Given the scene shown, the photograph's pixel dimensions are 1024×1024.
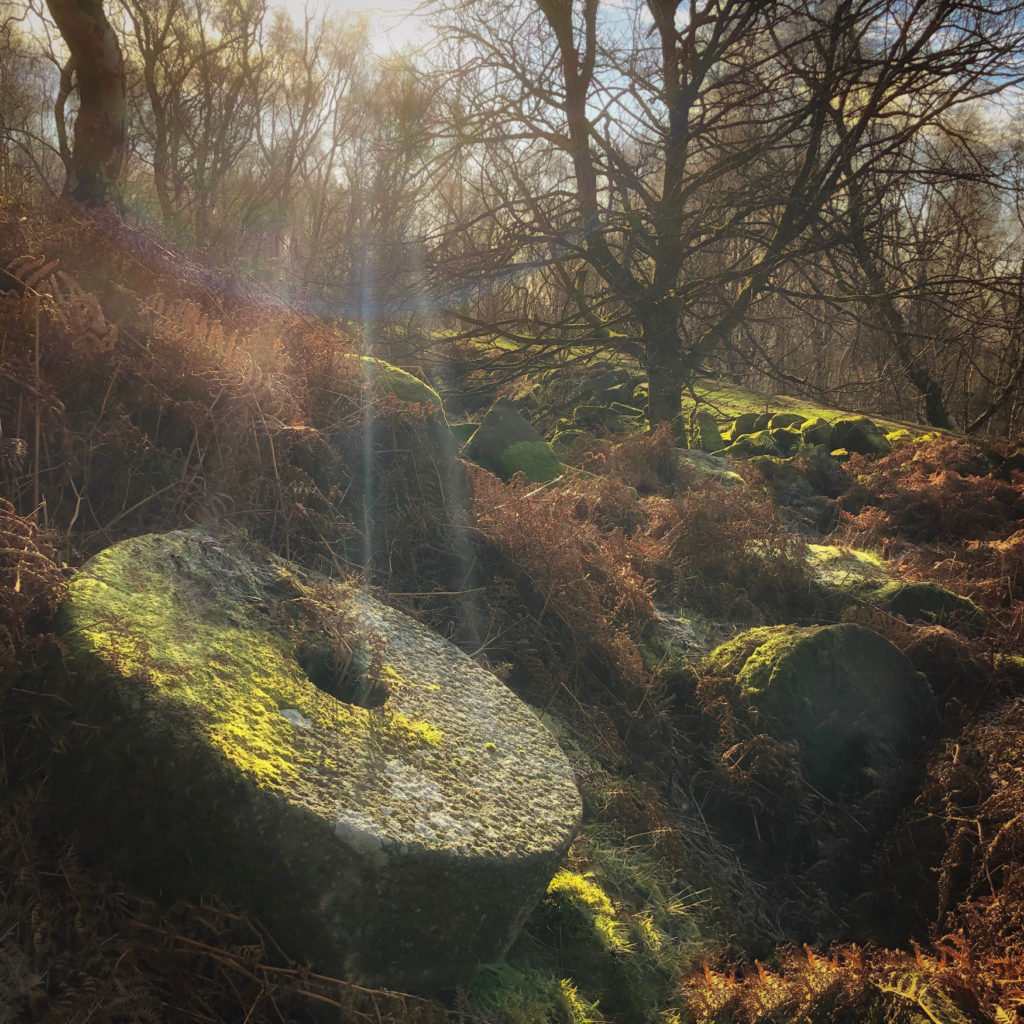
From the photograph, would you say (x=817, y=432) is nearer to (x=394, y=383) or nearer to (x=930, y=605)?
(x=930, y=605)

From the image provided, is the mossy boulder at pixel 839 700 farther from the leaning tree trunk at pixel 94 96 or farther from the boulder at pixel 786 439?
the boulder at pixel 786 439

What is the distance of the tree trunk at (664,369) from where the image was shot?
33.9ft

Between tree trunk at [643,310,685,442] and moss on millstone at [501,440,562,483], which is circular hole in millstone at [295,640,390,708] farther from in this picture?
tree trunk at [643,310,685,442]

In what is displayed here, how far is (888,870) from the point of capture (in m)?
3.64

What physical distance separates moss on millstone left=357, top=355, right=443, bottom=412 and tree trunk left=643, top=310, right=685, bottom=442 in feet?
16.7

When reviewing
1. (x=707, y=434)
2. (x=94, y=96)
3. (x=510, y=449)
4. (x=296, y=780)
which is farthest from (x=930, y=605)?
(x=94, y=96)

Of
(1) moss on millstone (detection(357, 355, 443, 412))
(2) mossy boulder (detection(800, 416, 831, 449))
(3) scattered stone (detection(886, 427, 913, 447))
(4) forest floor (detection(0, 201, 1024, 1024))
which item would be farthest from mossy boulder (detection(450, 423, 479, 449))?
(3) scattered stone (detection(886, 427, 913, 447))

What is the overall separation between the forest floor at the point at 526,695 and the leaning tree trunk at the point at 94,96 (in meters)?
3.07

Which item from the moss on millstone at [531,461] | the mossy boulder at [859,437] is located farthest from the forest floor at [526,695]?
the mossy boulder at [859,437]

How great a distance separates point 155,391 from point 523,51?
806cm

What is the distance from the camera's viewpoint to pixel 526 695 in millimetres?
4258

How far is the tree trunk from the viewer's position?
10336mm

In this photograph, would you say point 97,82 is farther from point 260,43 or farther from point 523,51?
point 260,43

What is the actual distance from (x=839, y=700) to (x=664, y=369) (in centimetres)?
696
